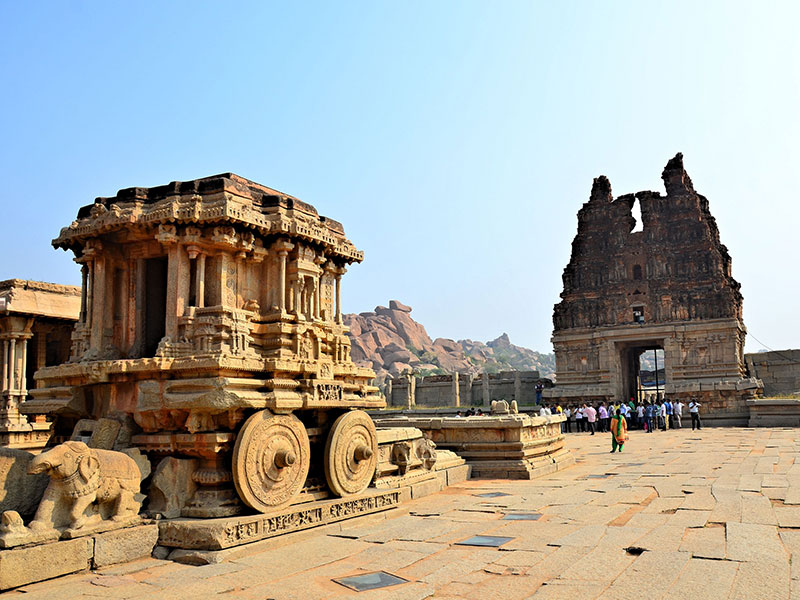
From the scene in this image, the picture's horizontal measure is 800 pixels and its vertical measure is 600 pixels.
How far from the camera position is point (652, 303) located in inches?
1319

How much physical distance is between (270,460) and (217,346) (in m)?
1.41

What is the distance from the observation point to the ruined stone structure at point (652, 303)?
31.2m

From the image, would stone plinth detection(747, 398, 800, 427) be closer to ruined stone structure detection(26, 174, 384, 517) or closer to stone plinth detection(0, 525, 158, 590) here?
ruined stone structure detection(26, 174, 384, 517)

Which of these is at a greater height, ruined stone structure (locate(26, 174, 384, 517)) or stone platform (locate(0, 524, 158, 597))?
ruined stone structure (locate(26, 174, 384, 517))

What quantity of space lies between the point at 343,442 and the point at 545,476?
197 inches

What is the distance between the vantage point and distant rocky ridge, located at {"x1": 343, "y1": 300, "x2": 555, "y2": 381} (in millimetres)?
87750

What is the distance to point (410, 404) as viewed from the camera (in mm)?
36406

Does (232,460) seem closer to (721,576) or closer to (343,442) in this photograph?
(343,442)

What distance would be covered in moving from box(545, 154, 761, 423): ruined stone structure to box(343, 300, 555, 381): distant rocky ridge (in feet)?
146

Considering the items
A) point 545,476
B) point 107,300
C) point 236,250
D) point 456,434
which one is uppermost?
point 236,250

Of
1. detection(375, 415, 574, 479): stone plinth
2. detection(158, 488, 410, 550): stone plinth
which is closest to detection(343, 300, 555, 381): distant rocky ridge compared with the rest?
detection(375, 415, 574, 479): stone plinth

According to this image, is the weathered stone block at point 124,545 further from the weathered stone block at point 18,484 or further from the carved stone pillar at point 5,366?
the carved stone pillar at point 5,366

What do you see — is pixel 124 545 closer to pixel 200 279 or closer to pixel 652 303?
→ pixel 200 279

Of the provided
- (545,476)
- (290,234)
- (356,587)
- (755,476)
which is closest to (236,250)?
(290,234)
